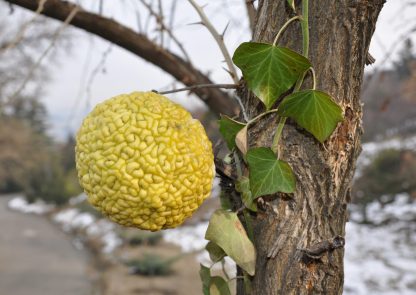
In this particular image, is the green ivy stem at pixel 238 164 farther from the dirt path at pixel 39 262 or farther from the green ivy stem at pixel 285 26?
the dirt path at pixel 39 262

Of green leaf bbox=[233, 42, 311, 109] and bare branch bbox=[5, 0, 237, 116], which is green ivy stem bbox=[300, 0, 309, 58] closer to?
green leaf bbox=[233, 42, 311, 109]

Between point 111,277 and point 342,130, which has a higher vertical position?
point 111,277

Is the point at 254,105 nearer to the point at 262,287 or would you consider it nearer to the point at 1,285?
the point at 262,287

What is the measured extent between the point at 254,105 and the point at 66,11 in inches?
46.1

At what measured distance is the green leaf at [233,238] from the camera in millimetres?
650

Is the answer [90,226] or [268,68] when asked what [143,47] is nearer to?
[268,68]

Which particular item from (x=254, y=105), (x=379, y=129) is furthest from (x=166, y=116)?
(x=379, y=129)

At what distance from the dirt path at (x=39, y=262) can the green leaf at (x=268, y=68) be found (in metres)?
6.19

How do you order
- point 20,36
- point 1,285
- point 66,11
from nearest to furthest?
point 20,36, point 66,11, point 1,285

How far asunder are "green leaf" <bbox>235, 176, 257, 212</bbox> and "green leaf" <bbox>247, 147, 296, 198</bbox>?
21mm

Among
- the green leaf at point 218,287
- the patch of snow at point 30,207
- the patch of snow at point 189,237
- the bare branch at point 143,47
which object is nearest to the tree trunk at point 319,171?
the green leaf at point 218,287

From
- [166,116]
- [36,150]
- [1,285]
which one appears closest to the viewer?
[166,116]

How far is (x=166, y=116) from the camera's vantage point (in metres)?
0.62

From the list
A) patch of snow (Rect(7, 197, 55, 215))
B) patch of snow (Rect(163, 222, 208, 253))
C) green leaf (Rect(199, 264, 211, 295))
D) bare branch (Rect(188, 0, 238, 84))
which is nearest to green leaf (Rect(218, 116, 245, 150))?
bare branch (Rect(188, 0, 238, 84))
